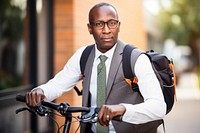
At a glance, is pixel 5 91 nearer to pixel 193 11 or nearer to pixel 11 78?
pixel 11 78

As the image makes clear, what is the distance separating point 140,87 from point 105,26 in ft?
1.31

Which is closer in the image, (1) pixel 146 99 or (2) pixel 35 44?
(1) pixel 146 99

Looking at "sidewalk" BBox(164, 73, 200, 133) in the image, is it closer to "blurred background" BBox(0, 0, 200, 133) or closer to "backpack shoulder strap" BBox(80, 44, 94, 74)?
"blurred background" BBox(0, 0, 200, 133)

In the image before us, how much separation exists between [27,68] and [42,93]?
5171 millimetres

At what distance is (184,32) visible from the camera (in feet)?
124

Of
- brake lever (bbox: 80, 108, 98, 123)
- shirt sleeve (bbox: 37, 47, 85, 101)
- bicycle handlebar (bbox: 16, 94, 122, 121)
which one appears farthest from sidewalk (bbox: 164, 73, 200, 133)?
brake lever (bbox: 80, 108, 98, 123)

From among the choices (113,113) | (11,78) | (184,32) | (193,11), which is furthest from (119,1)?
(184,32)

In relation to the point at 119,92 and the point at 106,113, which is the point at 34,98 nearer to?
the point at 119,92

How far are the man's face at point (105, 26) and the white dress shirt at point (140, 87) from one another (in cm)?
12

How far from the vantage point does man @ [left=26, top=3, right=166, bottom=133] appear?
282 centimetres

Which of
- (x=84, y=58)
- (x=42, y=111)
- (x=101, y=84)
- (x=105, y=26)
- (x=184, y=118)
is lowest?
(x=184, y=118)

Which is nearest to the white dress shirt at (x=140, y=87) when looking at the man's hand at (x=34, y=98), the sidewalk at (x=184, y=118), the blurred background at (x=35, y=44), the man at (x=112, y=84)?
the man at (x=112, y=84)

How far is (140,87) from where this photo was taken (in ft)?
9.57

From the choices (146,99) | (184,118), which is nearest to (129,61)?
(146,99)
